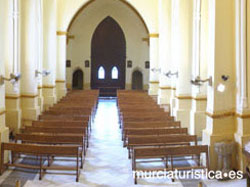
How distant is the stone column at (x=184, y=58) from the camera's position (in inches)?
414

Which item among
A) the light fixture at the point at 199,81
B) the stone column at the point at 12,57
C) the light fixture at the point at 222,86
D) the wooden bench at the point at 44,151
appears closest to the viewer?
the wooden bench at the point at 44,151

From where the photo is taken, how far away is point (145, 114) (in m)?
10.3

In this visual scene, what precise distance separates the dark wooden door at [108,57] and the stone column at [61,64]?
799 centimetres

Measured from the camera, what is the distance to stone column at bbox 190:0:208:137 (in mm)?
9492

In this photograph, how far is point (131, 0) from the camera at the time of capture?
17562 mm

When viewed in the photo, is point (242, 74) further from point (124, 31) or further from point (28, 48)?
point (124, 31)

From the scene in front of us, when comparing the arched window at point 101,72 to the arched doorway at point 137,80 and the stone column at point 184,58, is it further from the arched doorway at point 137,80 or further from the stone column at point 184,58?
the stone column at point 184,58

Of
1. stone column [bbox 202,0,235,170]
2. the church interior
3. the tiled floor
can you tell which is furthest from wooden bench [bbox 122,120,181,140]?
stone column [bbox 202,0,235,170]

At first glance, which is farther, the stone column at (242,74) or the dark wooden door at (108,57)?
the dark wooden door at (108,57)

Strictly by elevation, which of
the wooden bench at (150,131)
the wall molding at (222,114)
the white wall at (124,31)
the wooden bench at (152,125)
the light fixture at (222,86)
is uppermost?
the white wall at (124,31)

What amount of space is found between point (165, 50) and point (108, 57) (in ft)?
35.0

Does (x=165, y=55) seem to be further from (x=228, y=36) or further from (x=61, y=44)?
(x=228, y=36)

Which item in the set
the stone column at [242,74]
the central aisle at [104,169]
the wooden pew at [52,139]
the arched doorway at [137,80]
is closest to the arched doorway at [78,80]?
the arched doorway at [137,80]

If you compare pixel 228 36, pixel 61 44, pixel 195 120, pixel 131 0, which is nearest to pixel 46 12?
pixel 61 44
